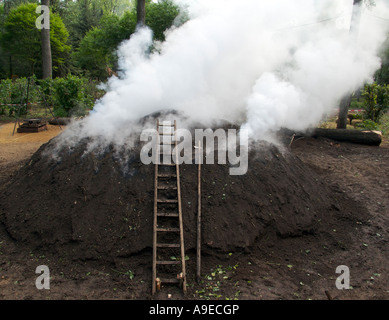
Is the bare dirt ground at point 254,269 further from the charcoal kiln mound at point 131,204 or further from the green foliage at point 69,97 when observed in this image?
the green foliage at point 69,97

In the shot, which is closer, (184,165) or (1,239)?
(1,239)

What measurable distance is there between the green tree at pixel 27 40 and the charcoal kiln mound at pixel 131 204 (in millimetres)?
21746

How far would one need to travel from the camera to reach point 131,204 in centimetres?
554

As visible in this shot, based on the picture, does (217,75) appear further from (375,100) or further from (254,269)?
(375,100)

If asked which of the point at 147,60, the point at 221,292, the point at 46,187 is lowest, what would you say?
the point at 221,292

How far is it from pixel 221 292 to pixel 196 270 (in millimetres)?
526

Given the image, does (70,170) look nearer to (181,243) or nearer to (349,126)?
(181,243)

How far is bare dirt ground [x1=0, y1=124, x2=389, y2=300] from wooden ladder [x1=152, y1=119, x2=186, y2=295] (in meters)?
0.16

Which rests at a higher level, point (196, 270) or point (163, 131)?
point (163, 131)

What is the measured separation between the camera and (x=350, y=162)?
31.7 feet

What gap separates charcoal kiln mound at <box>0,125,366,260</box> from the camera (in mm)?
5207

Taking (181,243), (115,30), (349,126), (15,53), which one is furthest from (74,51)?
(181,243)

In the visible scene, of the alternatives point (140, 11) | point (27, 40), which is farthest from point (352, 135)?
point (27, 40)

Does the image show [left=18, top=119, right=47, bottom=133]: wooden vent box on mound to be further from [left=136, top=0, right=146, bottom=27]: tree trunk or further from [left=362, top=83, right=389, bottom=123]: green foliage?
[left=362, top=83, right=389, bottom=123]: green foliage
